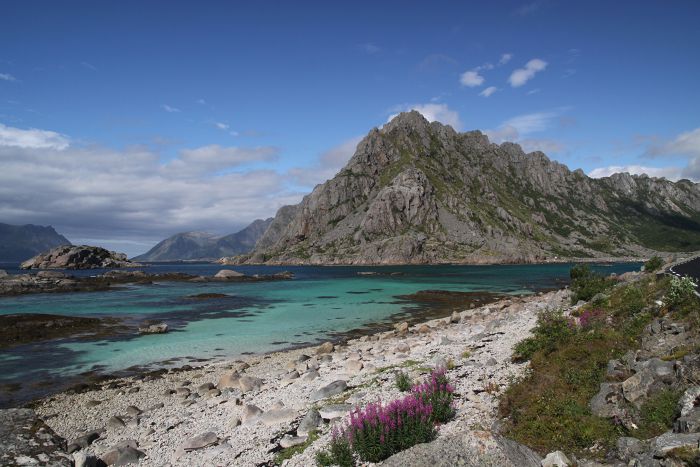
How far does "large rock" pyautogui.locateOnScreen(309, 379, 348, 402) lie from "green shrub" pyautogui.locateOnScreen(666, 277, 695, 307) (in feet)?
47.5

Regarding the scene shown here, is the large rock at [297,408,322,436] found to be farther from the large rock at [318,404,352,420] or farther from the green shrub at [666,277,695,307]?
the green shrub at [666,277,695,307]

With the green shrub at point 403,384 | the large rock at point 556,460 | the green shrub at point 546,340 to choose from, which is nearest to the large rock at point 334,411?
the green shrub at point 403,384

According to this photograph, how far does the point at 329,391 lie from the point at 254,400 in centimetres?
372

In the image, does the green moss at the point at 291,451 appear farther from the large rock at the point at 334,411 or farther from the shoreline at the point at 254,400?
the large rock at the point at 334,411

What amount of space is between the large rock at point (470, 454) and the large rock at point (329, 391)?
8305 mm

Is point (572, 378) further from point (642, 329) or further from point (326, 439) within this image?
point (326, 439)

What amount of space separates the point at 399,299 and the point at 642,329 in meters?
53.7

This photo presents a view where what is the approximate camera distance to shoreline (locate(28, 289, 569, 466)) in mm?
12445

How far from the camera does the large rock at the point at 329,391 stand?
16.5 m

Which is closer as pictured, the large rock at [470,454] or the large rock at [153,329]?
the large rock at [470,454]

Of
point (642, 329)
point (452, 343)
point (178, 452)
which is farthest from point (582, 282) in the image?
point (178, 452)

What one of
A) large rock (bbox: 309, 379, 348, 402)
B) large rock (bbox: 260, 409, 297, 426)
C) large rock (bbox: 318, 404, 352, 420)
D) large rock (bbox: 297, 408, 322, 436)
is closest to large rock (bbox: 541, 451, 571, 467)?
large rock (bbox: 318, 404, 352, 420)

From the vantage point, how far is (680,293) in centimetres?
1717

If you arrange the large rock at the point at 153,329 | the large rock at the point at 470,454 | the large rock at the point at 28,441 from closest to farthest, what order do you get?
1. the large rock at the point at 470,454
2. the large rock at the point at 28,441
3. the large rock at the point at 153,329
